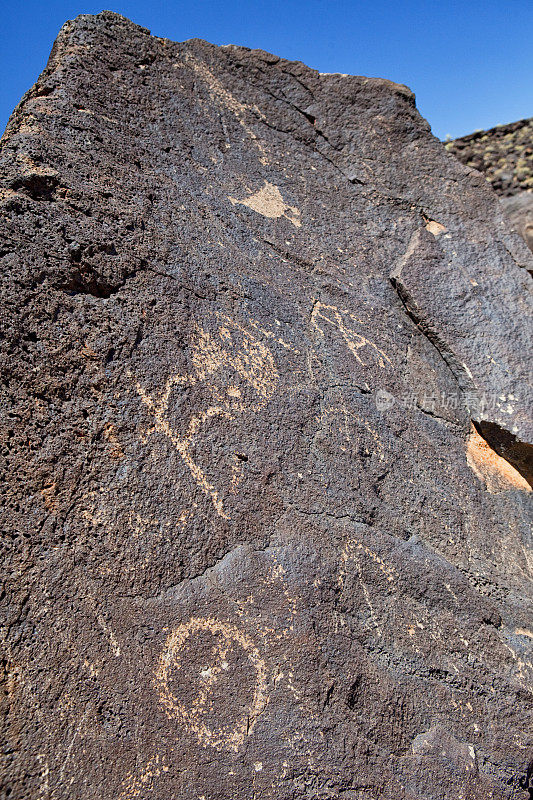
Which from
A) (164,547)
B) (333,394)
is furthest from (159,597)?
(333,394)

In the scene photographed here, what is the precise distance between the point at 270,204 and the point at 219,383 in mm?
641

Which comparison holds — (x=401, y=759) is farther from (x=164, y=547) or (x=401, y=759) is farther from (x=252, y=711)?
(x=164, y=547)

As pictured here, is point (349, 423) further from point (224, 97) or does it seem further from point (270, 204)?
point (224, 97)

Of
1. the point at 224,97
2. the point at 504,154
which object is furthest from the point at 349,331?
the point at 504,154

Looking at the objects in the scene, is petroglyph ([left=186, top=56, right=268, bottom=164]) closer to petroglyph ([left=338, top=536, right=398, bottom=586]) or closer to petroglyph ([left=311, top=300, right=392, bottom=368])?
petroglyph ([left=311, top=300, right=392, bottom=368])

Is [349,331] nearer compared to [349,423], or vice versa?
[349,423]

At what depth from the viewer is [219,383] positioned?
1.46m

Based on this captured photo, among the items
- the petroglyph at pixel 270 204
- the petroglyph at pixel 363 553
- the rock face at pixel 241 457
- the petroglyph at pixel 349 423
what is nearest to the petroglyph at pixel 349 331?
the rock face at pixel 241 457

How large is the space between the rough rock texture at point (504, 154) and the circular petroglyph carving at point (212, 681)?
443 cm

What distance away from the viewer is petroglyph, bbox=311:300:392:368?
67.1 inches

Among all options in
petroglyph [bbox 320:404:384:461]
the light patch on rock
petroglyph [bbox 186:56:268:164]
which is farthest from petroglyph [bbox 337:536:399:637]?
petroglyph [bbox 186:56:268:164]

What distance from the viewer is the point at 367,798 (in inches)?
47.5

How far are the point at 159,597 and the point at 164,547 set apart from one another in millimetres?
96

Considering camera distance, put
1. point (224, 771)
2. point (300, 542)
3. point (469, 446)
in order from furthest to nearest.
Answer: point (469, 446) < point (300, 542) < point (224, 771)
